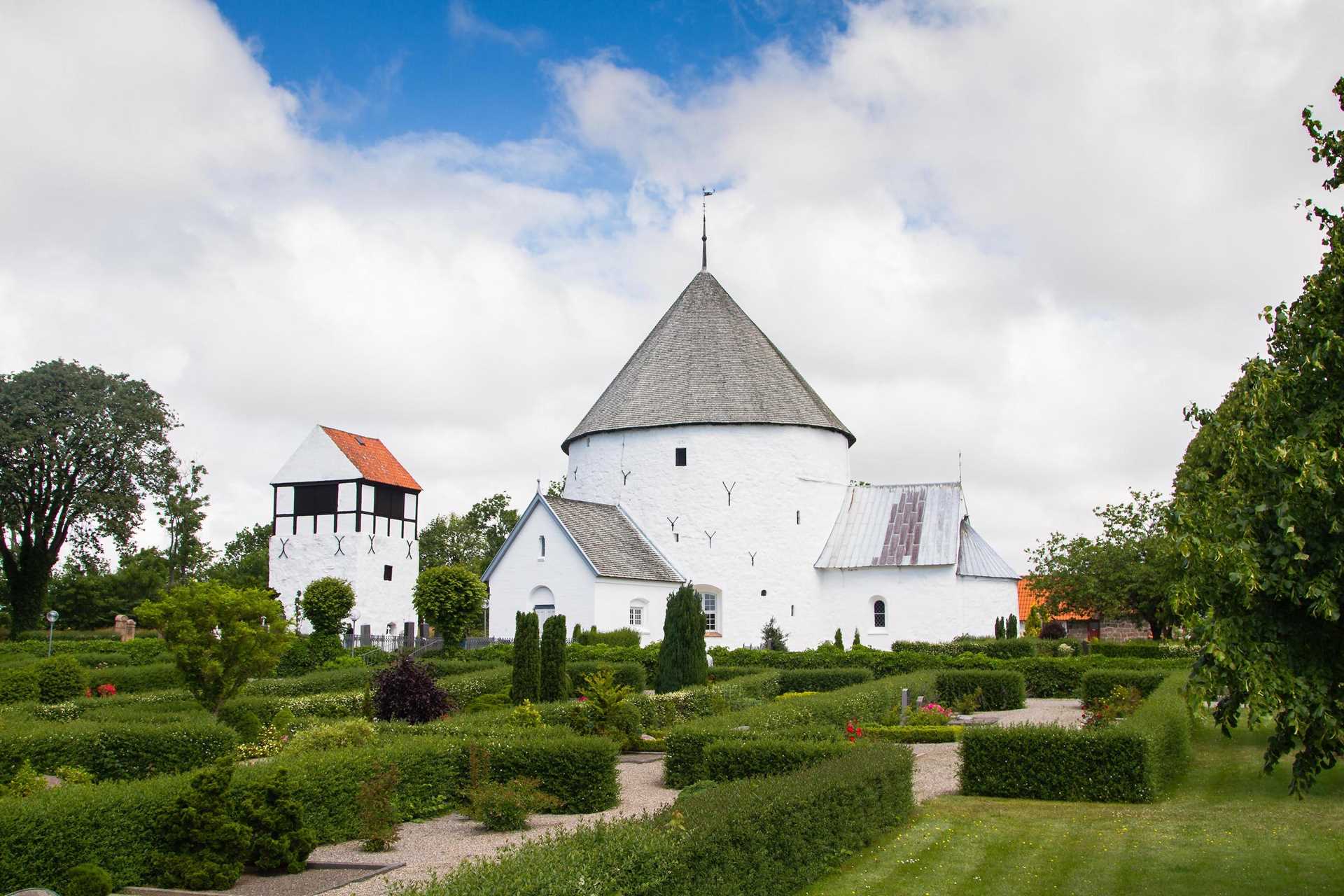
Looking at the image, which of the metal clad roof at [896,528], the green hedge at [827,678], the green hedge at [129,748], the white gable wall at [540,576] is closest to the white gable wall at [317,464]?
the white gable wall at [540,576]

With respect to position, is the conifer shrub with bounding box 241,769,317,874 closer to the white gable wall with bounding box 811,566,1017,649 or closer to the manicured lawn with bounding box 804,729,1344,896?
the manicured lawn with bounding box 804,729,1344,896

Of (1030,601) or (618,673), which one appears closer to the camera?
(618,673)

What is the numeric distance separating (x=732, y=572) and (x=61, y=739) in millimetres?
24413

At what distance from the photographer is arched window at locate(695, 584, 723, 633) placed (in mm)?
34844

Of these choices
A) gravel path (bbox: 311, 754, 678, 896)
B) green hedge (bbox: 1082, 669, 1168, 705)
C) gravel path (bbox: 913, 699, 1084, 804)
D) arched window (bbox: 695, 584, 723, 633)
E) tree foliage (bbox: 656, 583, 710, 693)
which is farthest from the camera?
arched window (bbox: 695, 584, 723, 633)

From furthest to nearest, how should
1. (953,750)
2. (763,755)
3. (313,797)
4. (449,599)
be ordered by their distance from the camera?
(449,599)
(953,750)
(763,755)
(313,797)

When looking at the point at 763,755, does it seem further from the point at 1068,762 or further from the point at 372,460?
the point at 372,460

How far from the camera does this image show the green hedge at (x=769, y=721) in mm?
13094

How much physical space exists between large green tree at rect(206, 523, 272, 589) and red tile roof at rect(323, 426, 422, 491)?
12.0 meters

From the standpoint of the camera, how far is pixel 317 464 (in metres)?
46.2

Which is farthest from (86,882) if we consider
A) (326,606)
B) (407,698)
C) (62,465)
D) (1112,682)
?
(62,465)

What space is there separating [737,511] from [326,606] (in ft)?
42.8

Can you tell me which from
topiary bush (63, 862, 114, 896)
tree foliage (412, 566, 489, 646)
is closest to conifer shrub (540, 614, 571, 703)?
topiary bush (63, 862, 114, 896)

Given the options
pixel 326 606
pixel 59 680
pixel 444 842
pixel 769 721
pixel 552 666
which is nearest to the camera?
pixel 444 842
